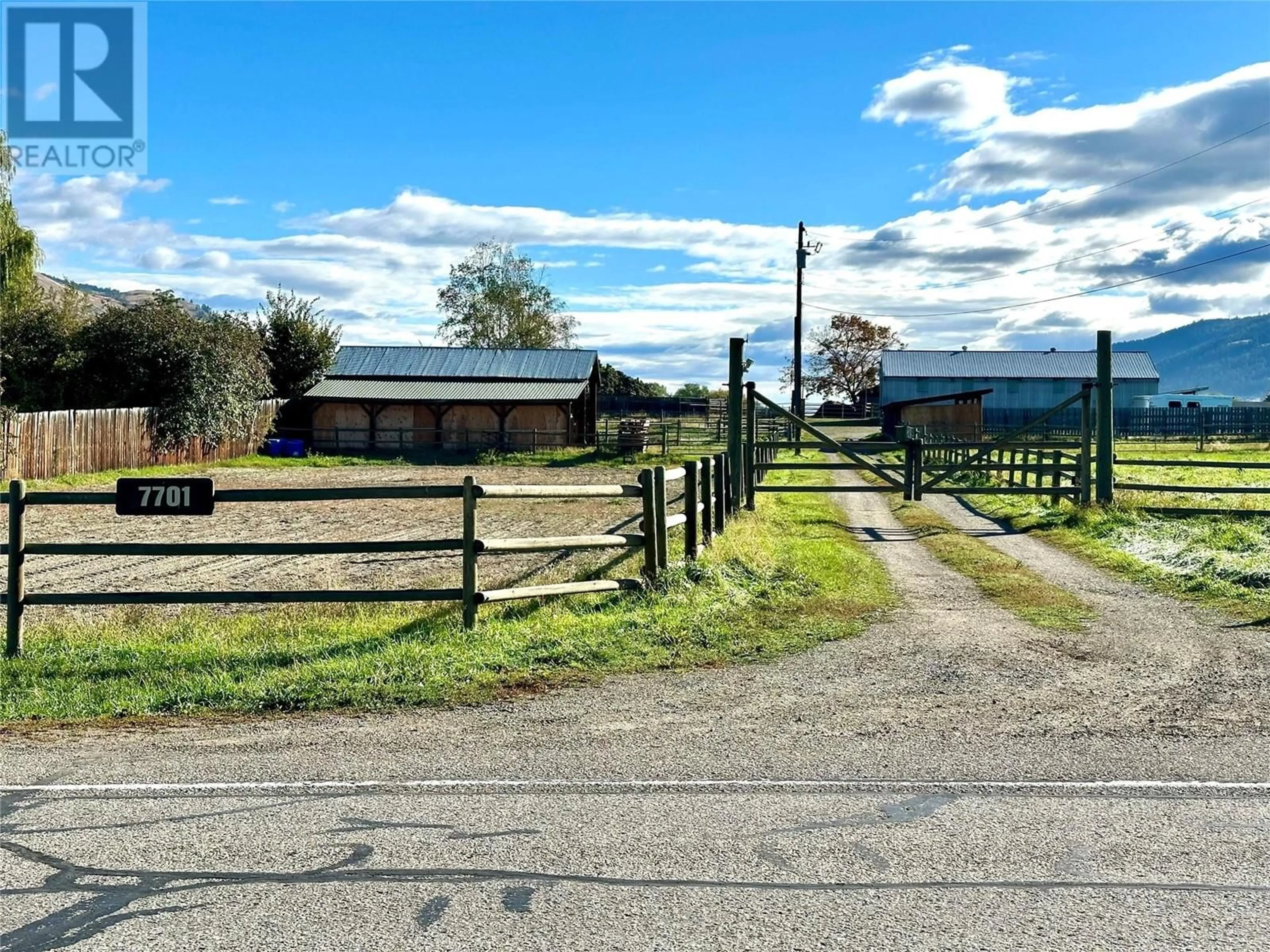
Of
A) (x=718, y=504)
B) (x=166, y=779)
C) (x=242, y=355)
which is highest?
(x=242, y=355)

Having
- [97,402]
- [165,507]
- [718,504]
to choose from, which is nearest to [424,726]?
[165,507]

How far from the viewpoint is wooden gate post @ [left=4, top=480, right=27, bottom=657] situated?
365 inches

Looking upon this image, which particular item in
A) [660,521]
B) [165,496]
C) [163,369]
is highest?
[163,369]

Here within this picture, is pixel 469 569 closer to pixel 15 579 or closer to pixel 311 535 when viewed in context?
pixel 15 579

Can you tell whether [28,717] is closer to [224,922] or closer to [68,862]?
[68,862]

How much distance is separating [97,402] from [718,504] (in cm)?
3645

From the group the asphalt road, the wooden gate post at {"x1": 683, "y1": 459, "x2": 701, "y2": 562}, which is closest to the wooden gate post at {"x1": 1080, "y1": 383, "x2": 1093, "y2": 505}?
the wooden gate post at {"x1": 683, "y1": 459, "x2": 701, "y2": 562}

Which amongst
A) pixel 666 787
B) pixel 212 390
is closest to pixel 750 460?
pixel 666 787

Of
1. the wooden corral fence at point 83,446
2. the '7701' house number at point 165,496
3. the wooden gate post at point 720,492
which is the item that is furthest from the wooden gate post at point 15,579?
the wooden corral fence at point 83,446

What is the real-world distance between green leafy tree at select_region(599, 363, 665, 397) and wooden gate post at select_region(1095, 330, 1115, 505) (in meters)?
71.1

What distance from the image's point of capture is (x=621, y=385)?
100 m

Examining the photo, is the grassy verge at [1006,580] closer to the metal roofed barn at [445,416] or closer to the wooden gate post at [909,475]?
the wooden gate post at [909,475]

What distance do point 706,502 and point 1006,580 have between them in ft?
12.6

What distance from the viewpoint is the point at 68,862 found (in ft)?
15.9
